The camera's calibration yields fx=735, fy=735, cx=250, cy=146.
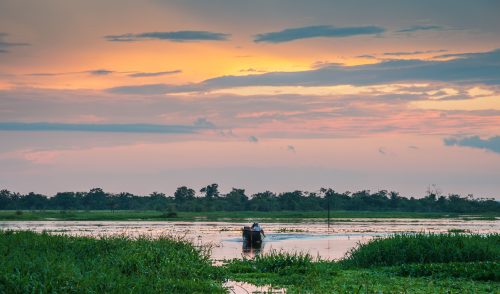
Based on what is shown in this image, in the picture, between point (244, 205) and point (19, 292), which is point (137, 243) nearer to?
point (19, 292)

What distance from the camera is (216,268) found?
1048 inches

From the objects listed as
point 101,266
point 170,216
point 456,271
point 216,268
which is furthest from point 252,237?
point 170,216

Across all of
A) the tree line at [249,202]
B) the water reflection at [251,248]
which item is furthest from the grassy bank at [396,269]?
the tree line at [249,202]

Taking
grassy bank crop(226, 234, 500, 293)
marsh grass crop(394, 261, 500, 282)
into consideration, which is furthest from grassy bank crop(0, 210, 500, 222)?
marsh grass crop(394, 261, 500, 282)

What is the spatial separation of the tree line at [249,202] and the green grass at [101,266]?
4405 inches

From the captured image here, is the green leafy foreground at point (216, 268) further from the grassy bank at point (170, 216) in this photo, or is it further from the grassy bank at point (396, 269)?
the grassy bank at point (170, 216)

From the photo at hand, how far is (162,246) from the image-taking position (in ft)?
91.1

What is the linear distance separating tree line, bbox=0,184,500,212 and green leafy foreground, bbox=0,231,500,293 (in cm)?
10990

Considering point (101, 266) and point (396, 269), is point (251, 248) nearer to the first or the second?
point (396, 269)

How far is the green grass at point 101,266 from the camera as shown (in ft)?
61.2

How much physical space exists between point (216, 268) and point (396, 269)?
21.6 ft

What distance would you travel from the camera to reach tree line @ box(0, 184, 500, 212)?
14255 centimetres

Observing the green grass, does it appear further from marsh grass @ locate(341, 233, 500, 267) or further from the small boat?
the small boat

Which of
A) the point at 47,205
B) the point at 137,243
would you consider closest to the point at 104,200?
the point at 47,205
